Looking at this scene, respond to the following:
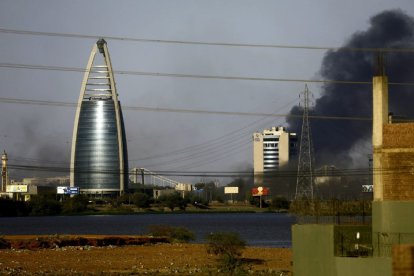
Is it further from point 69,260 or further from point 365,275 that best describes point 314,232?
point 69,260

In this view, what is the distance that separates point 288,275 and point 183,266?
795cm

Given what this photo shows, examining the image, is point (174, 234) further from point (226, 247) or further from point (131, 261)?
point (131, 261)

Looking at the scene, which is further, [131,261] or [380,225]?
[131,261]

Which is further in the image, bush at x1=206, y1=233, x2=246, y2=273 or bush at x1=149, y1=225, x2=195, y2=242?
bush at x1=149, y1=225, x2=195, y2=242

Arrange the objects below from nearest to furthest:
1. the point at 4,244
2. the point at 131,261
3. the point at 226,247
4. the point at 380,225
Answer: the point at 380,225 → the point at 131,261 → the point at 226,247 → the point at 4,244

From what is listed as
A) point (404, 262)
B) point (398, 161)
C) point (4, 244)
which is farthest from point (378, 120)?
point (4, 244)

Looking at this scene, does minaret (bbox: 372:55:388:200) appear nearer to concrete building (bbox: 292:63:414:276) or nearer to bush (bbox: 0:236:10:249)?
concrete building (bbox: 292:63:414:276)

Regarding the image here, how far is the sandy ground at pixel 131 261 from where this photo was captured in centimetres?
5066

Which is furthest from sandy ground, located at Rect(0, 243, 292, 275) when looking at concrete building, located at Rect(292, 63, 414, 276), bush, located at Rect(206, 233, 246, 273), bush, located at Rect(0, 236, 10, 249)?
concrete building, located at Rect(292, 63, 414, 276)

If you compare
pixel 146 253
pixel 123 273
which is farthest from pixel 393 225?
pixel 146 253

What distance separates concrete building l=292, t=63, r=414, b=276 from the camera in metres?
35.2

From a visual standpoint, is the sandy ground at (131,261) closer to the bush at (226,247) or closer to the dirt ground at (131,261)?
the dirt ground at (131,261)

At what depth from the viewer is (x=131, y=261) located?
57.1 m

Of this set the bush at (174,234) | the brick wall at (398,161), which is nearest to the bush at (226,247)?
the brick wall at (398,161)
